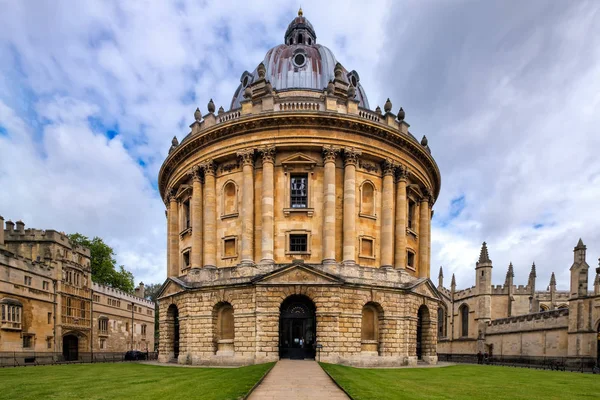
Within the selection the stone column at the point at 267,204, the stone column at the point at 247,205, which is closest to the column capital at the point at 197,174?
the stone column at the point at 247,205

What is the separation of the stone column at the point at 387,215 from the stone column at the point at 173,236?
19.0 meters

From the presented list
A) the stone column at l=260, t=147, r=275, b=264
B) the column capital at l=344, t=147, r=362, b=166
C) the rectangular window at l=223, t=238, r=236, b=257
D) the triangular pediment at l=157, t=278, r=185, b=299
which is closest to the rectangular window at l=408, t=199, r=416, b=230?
the column capital at l=344, t=147, r=362, b=166

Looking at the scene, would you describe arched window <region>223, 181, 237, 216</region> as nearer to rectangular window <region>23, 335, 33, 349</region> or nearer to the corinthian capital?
the corinthian capital

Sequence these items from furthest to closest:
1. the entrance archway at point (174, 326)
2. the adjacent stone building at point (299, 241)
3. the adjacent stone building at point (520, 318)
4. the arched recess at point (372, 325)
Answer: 1. the adjacent stone building at point (520, 318)
2. the entrance archway at point (174, 326)
3. the arched recess at point (372, 325)
4. the adjacent stone building at point (299, 241)

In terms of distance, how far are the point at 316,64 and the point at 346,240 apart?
63.0 ft

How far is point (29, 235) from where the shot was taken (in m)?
45.4

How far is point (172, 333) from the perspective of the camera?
34938 mm

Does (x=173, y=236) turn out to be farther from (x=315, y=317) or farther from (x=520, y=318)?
(x=520, y=318)

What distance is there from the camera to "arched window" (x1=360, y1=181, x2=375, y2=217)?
32.7 metres

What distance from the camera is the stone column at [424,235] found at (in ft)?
124

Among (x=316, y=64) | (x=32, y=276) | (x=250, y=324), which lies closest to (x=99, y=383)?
(x=250, y=324)

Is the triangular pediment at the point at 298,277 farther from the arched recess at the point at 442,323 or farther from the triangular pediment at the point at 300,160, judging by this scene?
the arched recess at the point at 442,323

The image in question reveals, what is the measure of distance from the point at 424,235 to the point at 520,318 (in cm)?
2236

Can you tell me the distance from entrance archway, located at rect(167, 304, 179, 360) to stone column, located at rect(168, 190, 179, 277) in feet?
12.8
